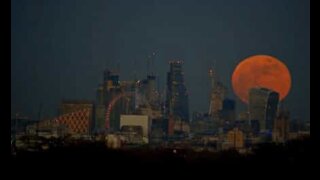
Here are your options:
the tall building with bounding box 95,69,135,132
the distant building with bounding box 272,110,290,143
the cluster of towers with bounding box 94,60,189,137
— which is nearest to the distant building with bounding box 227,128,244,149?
the distant building with bounding box 272,110,290,143

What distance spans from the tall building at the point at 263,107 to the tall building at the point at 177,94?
54 cm

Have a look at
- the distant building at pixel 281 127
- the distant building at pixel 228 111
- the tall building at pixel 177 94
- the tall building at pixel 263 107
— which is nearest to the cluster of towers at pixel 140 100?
the tall building at pixel 177 94

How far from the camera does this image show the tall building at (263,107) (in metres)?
3.29

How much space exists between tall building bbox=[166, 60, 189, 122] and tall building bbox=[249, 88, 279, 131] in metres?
0.54

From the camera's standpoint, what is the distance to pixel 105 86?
3508 millimetres

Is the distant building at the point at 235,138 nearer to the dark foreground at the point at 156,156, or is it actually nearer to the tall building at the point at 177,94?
the dark foreground at the point at 156,156

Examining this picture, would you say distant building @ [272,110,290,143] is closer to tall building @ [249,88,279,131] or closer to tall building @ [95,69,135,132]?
tall building @ [249,88,279,131]

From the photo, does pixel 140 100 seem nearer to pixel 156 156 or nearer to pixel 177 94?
pixel 177 94

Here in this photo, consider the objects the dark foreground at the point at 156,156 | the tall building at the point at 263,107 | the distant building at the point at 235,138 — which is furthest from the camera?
the tall building at the point at 263,107

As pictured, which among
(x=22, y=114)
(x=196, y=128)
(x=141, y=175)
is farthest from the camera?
(x=196, y=128)

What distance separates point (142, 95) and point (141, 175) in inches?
34.7

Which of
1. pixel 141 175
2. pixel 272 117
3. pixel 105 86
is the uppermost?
pixel 105 86
